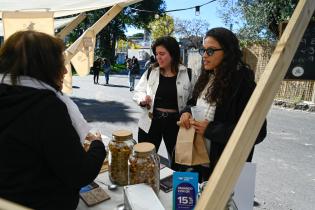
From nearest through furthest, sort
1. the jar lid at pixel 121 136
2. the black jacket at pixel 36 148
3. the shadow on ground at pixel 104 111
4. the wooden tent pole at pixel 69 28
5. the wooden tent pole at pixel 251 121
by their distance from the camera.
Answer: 1. the wooden tent pole at pixel 251 121
2. the black jacket at pixel 36 148
3. the jar lid at pixel 121 136
4. the wooden tent pole at pixel 69 28
5. the shadow on ground at pixel 104 111

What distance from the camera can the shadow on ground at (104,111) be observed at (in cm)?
765

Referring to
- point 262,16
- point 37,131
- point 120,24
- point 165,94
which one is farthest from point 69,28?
point 120,24

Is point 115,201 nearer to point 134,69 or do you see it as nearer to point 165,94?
point 165,94

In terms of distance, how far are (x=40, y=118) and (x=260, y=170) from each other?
406cm

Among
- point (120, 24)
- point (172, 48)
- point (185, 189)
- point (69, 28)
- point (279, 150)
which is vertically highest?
point (120, 24)

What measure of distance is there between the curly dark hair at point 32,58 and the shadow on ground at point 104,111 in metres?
6.20

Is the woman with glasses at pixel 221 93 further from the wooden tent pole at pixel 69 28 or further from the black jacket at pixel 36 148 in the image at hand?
the wooden tent pole at pixel 69 28

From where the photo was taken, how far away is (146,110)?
2.74 meters

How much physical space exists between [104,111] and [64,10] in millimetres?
5937

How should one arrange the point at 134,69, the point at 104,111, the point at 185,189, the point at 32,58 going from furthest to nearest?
the point at 134,69, the point at 104,111, the point at 185,189, the point at 32,58

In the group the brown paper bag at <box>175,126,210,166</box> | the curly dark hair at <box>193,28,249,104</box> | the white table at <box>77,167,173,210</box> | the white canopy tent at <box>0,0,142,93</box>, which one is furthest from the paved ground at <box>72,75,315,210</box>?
the white canopy tent at <box>0,0,142,93</box>

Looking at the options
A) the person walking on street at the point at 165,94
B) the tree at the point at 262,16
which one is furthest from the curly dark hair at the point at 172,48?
the tree at the point at 262,16

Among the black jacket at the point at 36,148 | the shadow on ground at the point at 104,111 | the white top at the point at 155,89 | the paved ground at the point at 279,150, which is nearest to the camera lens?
the black jacket at the point at 36,148

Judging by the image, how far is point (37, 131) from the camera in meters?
1.12
